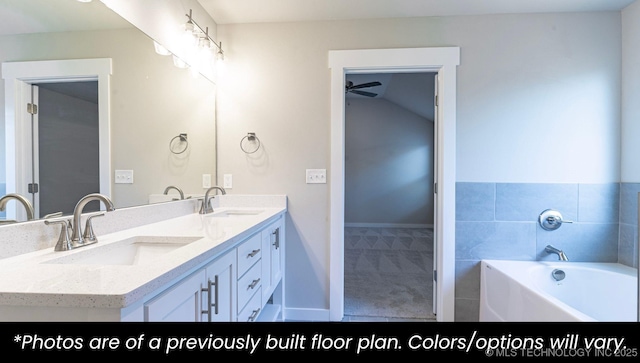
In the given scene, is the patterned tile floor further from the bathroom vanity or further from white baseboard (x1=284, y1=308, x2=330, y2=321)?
the bathroom vanity

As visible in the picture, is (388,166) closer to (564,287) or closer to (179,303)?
(564,287)

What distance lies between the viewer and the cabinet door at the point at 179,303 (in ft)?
2.49

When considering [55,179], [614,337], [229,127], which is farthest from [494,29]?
[55,179]

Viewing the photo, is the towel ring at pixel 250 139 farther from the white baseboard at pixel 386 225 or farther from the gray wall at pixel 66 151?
the white baseboard at pixel 386 225

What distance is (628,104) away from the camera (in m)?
1.88

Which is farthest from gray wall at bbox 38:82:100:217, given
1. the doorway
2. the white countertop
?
the doorway

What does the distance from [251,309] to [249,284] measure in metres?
0.14

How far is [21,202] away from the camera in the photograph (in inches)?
37.2

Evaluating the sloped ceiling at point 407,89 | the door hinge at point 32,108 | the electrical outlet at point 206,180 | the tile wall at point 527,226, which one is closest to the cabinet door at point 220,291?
the door hinge at point 32,108

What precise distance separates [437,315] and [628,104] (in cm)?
201

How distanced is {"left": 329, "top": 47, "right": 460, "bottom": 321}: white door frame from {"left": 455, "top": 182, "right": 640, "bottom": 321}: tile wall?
0.28ft

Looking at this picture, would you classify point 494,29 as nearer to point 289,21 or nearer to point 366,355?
point 289,21

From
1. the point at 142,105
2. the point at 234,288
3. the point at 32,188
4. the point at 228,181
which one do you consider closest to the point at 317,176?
the point at 228,181

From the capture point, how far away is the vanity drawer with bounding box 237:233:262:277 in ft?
4.34
